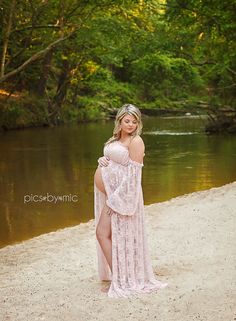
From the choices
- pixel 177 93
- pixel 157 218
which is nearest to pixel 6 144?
pixel 157 218

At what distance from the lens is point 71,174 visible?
16.4m

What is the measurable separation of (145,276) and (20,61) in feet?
97.0

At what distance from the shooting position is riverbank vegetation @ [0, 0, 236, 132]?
23.4m

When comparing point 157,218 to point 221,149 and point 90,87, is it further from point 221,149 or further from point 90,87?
point 90,87

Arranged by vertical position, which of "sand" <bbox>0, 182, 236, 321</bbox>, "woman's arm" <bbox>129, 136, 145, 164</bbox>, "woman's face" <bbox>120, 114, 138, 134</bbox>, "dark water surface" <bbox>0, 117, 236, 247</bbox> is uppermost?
"woman's face" <bbox>120, 114, 138, 134</bbox>

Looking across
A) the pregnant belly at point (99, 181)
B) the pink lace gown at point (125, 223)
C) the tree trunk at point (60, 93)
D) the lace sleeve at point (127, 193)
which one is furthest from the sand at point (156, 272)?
the tree trunk at point (60, 93)

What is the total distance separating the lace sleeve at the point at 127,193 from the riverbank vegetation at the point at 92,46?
1684cm

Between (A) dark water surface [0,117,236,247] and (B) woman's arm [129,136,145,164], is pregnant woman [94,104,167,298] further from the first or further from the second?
(A) dark water surface [0,117,236,247]

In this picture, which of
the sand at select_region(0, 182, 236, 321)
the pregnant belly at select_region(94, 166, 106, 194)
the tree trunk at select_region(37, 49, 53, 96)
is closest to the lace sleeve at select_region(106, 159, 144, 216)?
the pregnant belly at select_region(94, 166, 106, 194)

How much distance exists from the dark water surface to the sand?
1.63 m

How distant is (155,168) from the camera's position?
17.3 metres

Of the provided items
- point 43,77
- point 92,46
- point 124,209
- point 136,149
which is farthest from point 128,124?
point 43,77

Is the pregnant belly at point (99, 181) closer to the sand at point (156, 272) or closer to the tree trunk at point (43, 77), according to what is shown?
the sand at point (156, 272)

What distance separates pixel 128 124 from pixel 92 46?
97.7 ft
